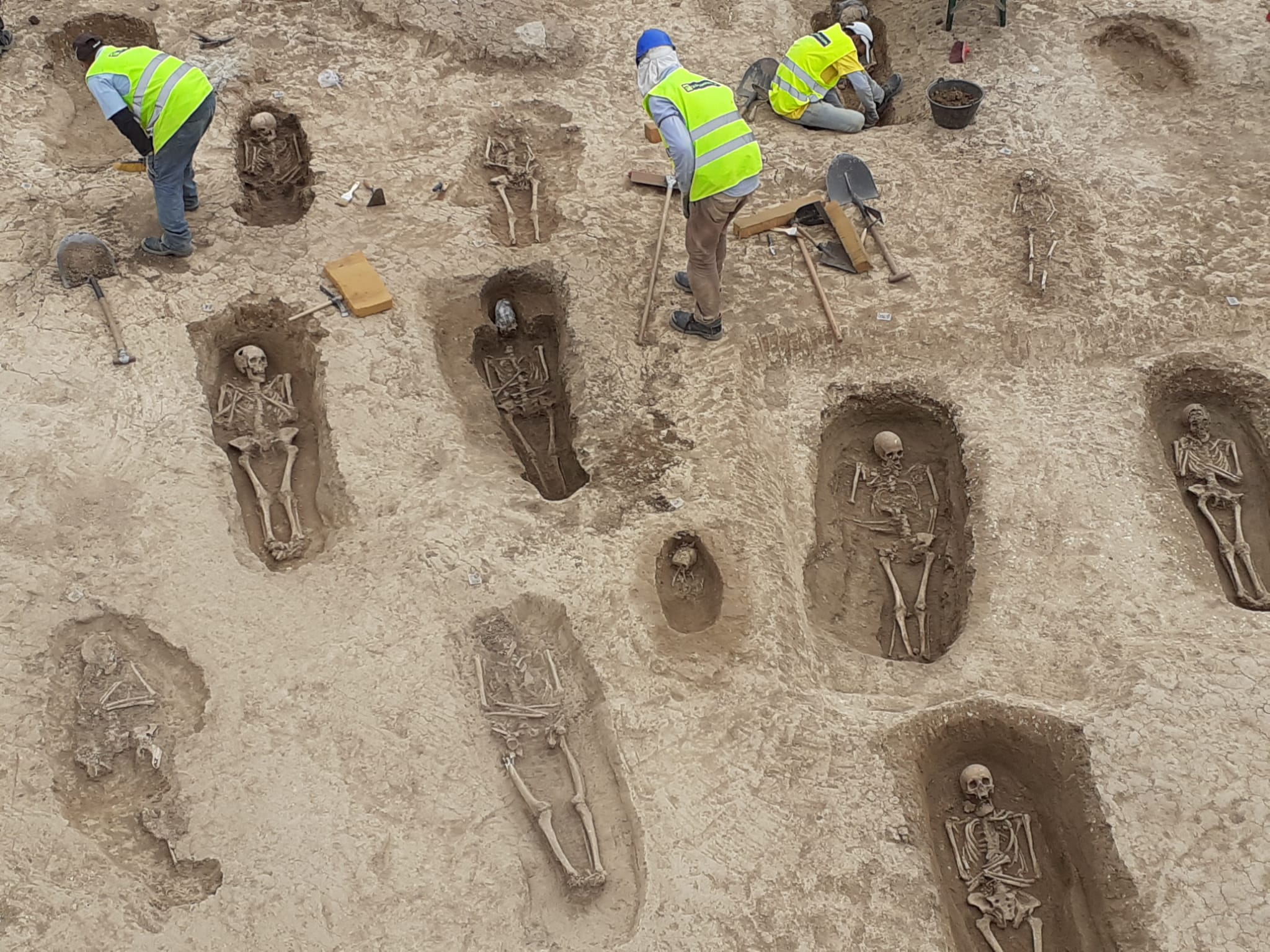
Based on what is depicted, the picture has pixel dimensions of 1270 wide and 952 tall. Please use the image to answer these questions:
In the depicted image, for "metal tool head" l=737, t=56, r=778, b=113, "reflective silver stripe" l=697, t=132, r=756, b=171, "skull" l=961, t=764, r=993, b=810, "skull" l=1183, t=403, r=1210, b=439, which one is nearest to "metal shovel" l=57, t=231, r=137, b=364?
"reflective silver stripe" l=697, t=132, r=756, b=171

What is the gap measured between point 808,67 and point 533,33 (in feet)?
9.53

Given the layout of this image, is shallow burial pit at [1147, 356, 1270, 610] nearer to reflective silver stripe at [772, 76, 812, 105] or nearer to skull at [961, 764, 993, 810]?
skull at [961, 764, 993, 810]

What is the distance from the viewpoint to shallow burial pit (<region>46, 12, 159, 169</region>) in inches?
408

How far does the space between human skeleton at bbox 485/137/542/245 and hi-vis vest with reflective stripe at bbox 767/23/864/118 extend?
97.9 inches

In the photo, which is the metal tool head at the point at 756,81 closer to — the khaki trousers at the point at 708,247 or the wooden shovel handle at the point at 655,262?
the wooden shovel handle at the point at 655,262

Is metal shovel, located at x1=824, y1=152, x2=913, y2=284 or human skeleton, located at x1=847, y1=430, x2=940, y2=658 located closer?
human skeleton, located at x1=847, y1=430, x2=940, y2=658

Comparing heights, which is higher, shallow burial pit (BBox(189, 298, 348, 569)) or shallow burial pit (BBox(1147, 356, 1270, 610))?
shallow burial pit (BBox(189, 298, 348, 569))

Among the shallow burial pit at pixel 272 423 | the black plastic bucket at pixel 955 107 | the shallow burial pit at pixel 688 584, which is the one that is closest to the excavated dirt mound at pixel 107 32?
the shallow burial pit at pixel 272 423

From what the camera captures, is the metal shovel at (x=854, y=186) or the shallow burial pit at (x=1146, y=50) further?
the shallow burial pit at (x=1146, y=50)

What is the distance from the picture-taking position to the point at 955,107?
33.6 feet

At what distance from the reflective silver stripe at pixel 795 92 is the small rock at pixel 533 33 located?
250cm

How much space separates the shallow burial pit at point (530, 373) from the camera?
830cm

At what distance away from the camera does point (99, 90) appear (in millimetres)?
8172

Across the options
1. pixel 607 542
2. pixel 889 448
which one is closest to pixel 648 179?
pixel 889 448
